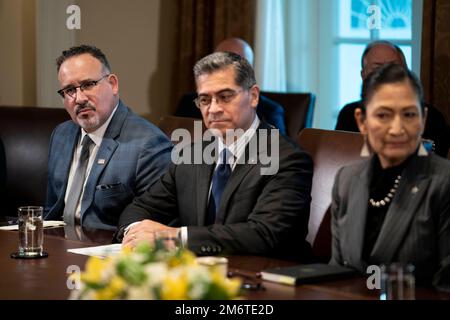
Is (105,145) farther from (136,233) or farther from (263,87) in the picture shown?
(263,87)

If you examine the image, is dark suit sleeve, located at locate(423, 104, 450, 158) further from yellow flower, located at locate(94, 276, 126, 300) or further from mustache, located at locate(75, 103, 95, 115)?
yellow flower, located at locate(94, 276, 126, 300)

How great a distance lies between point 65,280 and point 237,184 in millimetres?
856

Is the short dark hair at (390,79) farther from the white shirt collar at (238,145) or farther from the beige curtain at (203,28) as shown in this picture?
the beige curtain at (203,28)

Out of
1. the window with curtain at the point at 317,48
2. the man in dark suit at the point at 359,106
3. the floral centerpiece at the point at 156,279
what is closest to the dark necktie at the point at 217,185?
the floral centerpiece at the point at 156,279

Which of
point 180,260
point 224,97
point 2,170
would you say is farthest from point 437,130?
point 180,260

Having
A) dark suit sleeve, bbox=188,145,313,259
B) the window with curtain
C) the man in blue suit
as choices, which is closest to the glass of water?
dark suit sleeve, bbox=188,145,313,259

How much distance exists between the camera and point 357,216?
269 cm

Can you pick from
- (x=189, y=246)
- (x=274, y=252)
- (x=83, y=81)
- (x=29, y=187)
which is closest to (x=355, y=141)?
(x=274, y=252)

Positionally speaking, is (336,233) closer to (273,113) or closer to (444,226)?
(444,226)

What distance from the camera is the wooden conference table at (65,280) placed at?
2348 mm

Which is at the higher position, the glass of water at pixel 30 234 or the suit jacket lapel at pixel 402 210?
the suit jacket lapel at pixel 402 210

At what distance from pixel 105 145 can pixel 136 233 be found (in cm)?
95

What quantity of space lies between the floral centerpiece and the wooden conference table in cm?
45

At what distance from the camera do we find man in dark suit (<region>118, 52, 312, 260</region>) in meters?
3.10
